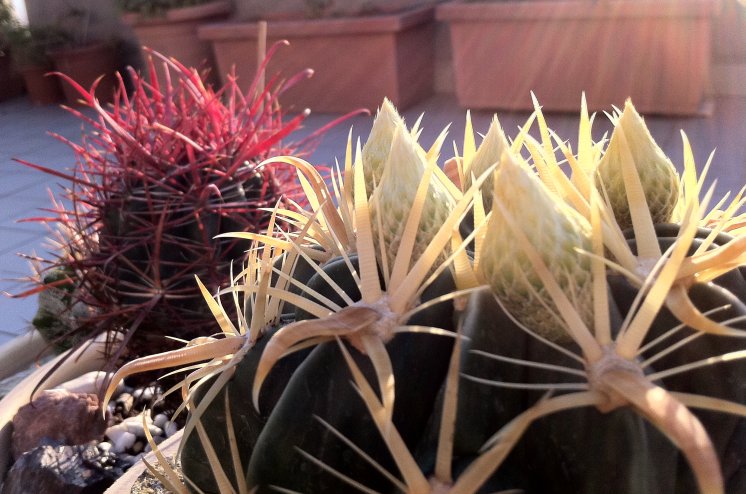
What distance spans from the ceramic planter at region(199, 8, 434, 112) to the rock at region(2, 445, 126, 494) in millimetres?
2804

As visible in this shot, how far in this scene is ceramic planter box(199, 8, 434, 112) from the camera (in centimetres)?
362

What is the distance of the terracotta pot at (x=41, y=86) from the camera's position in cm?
485

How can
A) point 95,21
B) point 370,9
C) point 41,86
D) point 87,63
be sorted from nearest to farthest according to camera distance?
point 370,9, point 87,63, point 41,86, point 95,21

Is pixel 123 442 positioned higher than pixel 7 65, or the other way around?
pixel 123 442

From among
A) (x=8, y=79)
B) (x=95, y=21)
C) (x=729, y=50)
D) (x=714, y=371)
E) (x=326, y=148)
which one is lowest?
(x=8, y=79)

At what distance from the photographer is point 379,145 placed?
0.58 metres

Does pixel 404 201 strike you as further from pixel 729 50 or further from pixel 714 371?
pixel 729 50

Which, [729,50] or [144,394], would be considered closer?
Result: [144,394]

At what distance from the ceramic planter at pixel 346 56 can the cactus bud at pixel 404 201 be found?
3.19 m

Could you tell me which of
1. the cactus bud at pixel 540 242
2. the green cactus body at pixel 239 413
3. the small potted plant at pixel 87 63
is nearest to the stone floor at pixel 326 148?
the small potted plant at pixel 87 63

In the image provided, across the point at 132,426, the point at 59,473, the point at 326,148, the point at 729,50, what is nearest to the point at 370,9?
the point at 326,148

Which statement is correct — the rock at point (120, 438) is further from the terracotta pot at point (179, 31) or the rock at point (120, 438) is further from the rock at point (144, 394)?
the terracotta pot at point (179, 31)

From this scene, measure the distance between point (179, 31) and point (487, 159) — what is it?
13.0 ft

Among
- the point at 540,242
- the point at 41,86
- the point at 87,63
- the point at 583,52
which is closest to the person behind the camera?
the point at 540,242
